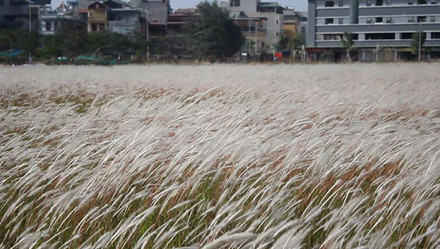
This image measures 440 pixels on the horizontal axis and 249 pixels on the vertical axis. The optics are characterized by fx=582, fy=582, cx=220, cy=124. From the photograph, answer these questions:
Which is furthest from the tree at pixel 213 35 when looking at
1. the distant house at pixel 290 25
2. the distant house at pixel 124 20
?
the distant house at pixel 290 25

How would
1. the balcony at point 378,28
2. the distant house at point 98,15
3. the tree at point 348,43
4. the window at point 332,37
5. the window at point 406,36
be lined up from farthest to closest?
1. the distant house at point 98,15
2. the window at point 332,37
3. the window at point 406,36
4. the balcony at point 378,28
5. the tree at point 348,43

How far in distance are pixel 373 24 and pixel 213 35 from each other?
21.6 m

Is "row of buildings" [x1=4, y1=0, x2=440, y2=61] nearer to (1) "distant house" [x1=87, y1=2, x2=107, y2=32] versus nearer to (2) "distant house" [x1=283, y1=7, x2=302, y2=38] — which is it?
(1) "distant house" [x1=87, y1=2, x2=107, y2=32]

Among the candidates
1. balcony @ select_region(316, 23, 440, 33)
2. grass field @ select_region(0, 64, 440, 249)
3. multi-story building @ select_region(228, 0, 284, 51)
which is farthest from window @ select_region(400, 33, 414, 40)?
grass field @ select_region(0, 64, 440, 249)

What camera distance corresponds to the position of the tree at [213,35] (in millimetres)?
56062

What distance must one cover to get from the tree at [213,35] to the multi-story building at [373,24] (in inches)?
481

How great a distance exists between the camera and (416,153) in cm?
341

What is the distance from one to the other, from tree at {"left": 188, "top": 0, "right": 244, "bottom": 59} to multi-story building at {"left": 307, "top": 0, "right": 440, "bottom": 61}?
1223 centimetres

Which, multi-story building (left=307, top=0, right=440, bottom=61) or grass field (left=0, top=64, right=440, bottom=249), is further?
multi-story building (left=307, top=0, right=440, bottom=61)

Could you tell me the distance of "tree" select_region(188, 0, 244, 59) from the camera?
56.1 meters

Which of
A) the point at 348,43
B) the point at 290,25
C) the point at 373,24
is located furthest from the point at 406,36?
the point at 290,25

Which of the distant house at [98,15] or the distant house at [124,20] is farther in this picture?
the distant house at [98,15]

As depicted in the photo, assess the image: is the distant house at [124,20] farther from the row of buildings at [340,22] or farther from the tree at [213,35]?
the tree at [213,35]

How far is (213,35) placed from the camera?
5734 centimetres
